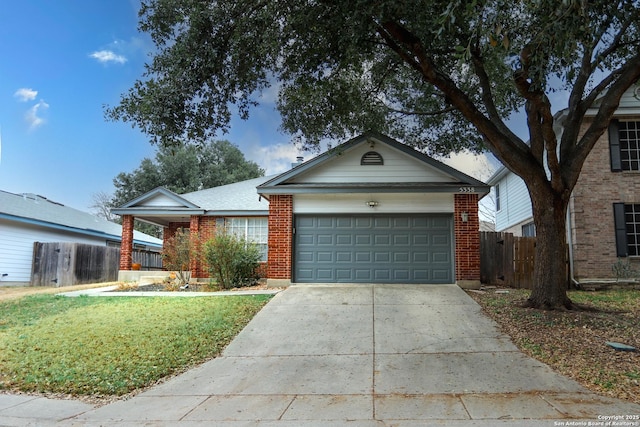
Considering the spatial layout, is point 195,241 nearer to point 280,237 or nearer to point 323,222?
point 280,237

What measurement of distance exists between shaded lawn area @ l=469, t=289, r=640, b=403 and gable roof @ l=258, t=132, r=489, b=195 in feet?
12.5

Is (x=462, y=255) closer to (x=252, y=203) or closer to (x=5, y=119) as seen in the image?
(x=252, y=203)

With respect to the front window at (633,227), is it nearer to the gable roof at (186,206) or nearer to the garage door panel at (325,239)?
the garage door panel at (325,239)

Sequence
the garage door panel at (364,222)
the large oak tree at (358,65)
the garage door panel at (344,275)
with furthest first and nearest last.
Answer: the garage door panel at (364,222) → the garage door panel at (344,275) → the large oak tree at (358,65)

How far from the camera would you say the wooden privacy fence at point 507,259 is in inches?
560

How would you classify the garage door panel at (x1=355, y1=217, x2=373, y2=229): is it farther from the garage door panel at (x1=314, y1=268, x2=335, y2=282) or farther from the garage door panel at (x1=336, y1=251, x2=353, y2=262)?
the garage door panel at (x1=314, y1=268, x2=335, y2=282)

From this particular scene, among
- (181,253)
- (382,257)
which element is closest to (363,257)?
(382,257)

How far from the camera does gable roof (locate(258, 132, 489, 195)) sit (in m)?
13.3

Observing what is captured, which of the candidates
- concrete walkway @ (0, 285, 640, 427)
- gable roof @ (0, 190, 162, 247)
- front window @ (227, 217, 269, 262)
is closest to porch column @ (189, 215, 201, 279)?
front window @ (227, 217, 269, 262)

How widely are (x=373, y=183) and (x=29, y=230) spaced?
51.9 feet

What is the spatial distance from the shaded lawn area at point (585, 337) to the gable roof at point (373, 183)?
380 centimetres

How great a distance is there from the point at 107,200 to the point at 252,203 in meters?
33.4

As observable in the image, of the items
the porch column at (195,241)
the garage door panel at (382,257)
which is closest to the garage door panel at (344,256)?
the garage door panel at (382,257)

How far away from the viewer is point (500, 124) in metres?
10.2
